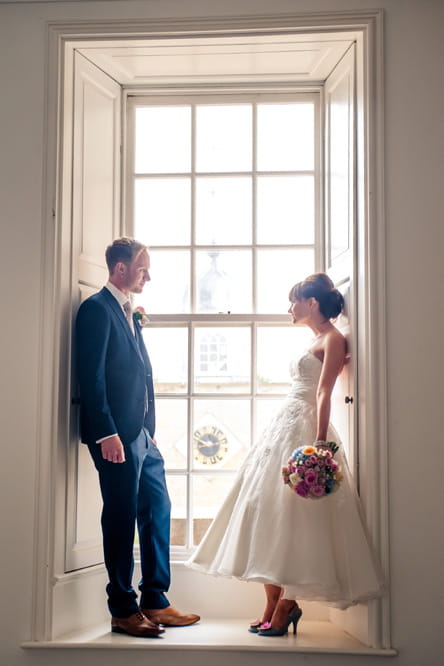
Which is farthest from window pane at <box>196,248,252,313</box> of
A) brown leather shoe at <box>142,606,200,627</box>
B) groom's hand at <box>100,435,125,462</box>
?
brown leather shoe at <box>142,606,200,627</box>

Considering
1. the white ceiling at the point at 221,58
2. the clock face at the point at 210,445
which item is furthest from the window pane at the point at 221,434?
the white ceiling at the point at 221,58

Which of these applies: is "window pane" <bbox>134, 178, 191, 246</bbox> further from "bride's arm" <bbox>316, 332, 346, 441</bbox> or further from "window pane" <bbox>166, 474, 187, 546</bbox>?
"window pane" <bbox>166, 474, 187, 546</bbox>

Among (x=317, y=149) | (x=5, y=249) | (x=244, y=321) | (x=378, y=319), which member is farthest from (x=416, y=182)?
(x=5, y=249)

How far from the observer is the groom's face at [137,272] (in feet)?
12.7

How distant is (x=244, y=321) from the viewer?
4.31 meters

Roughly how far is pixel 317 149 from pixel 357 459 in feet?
6.06

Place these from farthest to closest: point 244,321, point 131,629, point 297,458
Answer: point 244,321 → point 131,629 → point 297,458

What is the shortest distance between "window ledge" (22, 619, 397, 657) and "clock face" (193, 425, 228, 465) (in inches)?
36.4

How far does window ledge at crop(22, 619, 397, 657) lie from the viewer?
11.2ft

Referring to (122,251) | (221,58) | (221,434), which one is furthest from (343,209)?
(221,434)

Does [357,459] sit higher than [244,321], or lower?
lower

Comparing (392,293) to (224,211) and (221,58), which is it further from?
(221,58)

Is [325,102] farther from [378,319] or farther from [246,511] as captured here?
[246,511]

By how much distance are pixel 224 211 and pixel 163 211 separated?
358mm
